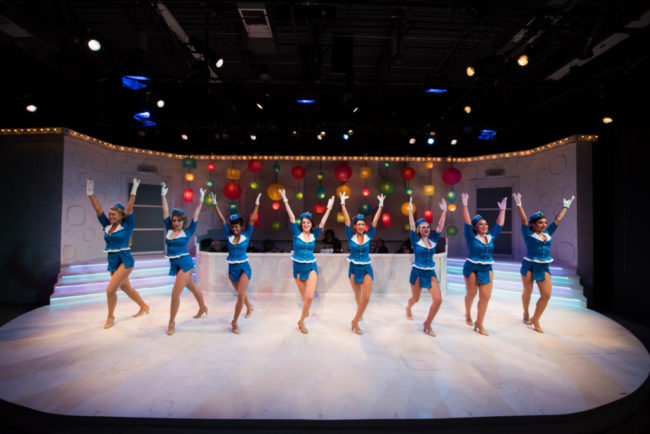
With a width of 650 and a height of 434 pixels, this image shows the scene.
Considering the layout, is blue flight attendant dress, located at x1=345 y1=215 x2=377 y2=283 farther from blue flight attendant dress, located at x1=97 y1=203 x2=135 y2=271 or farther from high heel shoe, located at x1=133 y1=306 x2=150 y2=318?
high heel shoe, located at x1=133 y1=306 x2=150 y2=318

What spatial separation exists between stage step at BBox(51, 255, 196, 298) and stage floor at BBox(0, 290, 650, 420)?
2.64ft

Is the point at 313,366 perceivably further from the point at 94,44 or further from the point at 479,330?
the point at 94,44

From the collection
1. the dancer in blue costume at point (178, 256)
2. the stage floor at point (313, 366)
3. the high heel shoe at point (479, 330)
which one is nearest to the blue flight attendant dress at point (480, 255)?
the high heel shoe at point (479, 330)

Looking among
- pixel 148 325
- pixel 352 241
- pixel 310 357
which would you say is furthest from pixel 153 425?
pixel 352 241

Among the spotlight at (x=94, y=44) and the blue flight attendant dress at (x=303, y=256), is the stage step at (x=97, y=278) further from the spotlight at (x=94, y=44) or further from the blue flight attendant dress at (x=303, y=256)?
the spotlight at (x=94, y=44)

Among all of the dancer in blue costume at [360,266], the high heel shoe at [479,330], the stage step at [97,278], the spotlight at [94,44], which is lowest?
the high heel shoe at [479,330]

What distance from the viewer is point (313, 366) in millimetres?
3043

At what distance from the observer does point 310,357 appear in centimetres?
326

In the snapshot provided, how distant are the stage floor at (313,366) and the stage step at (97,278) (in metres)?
0.80

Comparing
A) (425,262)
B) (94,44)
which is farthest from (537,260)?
(94,44)

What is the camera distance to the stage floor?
2.38 m

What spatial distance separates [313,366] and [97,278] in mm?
5554

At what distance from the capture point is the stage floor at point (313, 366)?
2.38 m

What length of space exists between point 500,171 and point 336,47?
250 inches
